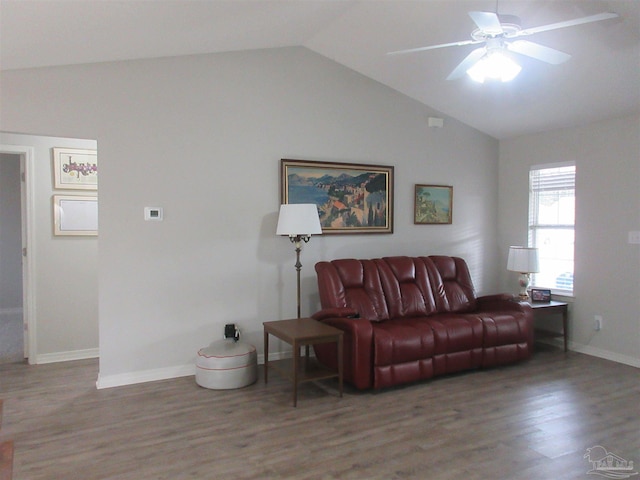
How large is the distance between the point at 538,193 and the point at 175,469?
4676mm

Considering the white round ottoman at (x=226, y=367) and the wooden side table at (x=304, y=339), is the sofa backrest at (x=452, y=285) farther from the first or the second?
the white round ottoman at (x=226, y=367)

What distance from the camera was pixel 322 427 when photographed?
3053mm

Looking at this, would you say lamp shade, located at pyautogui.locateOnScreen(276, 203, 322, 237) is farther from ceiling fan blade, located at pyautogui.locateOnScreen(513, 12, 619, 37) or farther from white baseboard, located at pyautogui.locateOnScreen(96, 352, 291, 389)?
ceiling fan blade, located at pyautogui.locateOnScreen(513, 12, 619, 37)

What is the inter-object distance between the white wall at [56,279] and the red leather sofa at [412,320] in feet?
7.76

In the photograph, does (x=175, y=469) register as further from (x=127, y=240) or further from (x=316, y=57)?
(x=316, y=57)

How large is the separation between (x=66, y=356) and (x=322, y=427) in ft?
9.60

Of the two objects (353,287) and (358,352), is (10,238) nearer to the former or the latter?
(353,287)

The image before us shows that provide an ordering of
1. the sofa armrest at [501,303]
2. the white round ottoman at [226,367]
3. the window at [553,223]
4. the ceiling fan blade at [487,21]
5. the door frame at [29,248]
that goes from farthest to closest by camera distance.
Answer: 1. the window at [553,223]
2. the sofa armrest at [501,303]
3. the door frame at [29,248]
4. the white round ottoman at [226,367]
5. the ceiling fan blade at [487,21]

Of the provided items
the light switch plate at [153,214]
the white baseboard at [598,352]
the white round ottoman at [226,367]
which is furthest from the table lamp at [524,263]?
the light switch plate at [153,214]

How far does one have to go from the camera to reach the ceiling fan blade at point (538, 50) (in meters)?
2.70

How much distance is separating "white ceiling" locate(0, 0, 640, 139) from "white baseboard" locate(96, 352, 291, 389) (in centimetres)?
249

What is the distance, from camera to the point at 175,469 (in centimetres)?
253

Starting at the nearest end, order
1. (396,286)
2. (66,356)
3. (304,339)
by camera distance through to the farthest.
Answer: (304,339) → (396,286) → (66,356)

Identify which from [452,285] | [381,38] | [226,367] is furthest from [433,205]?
[226,367]
